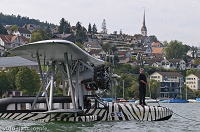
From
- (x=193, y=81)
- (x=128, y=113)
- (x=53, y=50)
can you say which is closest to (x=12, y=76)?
(x=193, y=81)

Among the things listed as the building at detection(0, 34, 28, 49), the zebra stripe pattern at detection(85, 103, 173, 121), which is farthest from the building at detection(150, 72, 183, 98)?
the zebra stripe pattern at detection(85, 103, 173, 121)

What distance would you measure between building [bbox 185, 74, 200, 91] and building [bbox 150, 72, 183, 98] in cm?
234

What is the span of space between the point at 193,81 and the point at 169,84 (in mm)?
6830

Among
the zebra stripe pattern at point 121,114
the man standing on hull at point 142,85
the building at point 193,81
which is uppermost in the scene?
the building at point 193,81

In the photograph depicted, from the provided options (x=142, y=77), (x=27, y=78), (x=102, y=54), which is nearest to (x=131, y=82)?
(x=27, y=78)

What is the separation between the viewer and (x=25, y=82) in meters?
85.4

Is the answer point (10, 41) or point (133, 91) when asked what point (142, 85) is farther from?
point (10, 41)

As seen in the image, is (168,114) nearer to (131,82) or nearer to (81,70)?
(81,70)

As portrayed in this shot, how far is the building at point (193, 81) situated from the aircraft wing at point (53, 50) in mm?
116903

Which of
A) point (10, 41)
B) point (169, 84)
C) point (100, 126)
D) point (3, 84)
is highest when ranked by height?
point (10, 41)

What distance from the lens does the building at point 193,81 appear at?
475 feet

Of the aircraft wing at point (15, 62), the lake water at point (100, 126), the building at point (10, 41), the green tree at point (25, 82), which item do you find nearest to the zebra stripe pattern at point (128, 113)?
the lake water at point (100, 126)

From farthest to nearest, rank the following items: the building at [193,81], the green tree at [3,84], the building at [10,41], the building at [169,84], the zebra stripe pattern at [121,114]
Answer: the building at [10,41] → the building at [193,81] → the building at [169,84] → the green tree at [3,84] → the zebra stripe pattern at [121,114]

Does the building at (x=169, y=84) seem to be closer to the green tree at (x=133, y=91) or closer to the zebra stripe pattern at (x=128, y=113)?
the green tree at (x=133, y=91)
